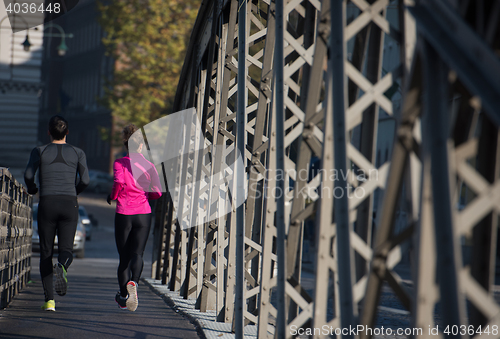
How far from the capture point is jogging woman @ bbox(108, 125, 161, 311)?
Result: 23.2 feet

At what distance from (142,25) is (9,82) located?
9526 millimetres

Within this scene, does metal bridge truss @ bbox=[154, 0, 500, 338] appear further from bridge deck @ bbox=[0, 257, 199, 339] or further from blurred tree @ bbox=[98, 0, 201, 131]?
blurred tree @ bbox=[98, 0, 201, 131]

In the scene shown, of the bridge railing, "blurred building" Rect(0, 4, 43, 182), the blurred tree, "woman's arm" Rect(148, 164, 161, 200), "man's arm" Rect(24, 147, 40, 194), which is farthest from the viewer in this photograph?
"blurred building" Rect(0, 4, 43, 182)

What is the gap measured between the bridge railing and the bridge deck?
212 mm

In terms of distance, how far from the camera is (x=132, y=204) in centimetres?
711

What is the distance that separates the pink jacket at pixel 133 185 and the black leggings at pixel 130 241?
Answer: 8cm

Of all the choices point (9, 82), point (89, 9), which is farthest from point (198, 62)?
point (89, 9)

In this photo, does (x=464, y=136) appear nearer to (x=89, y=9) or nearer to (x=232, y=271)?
(x=232, y=271)

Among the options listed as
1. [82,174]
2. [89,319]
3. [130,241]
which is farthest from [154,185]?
[89,319]

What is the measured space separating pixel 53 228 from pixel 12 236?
1210 mm

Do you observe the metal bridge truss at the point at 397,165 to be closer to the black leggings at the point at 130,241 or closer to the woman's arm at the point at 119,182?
the black leggings at the point at 130,241

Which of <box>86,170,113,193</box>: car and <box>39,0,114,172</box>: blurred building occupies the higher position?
<box>39,0,114,172</box>: blurred building

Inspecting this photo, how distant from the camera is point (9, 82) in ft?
131

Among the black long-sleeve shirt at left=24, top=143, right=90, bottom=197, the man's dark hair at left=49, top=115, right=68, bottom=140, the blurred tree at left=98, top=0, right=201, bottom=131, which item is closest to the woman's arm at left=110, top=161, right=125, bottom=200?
the black long-sleeve shirt at left=24, top=143, right=90, bottom=197
